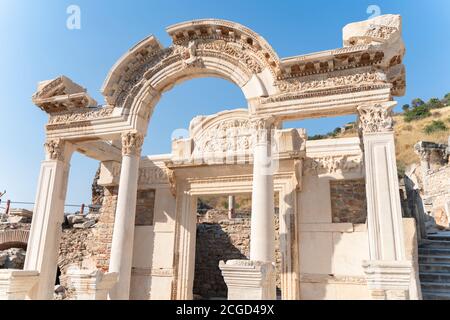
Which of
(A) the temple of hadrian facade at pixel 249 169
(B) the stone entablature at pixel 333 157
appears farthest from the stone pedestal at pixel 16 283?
(B) the stone entablature at pixel 333 157

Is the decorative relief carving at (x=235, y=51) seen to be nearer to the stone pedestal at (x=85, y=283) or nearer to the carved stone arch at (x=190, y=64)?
the carved stone arch at (x=190, y=64)

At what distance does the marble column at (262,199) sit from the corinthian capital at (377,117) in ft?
6.62

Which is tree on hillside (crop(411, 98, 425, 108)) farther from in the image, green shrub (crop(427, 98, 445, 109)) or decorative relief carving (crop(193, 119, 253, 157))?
decorative relief carving (crop(193, 119, 253, 157))

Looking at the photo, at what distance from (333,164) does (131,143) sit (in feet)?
17.9

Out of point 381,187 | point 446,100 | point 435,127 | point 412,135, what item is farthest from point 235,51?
point 446,100

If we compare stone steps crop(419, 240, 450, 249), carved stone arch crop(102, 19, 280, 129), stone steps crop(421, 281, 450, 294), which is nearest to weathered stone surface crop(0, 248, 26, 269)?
carved stone arch crop(102, 19, 280, 129)

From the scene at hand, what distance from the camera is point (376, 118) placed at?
704cm

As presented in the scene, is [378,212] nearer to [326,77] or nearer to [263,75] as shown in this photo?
[326,77]

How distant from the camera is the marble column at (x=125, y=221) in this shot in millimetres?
7980

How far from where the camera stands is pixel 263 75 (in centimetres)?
823

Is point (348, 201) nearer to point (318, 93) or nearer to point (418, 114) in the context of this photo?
point (318, 93)

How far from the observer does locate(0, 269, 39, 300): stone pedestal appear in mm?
7180
